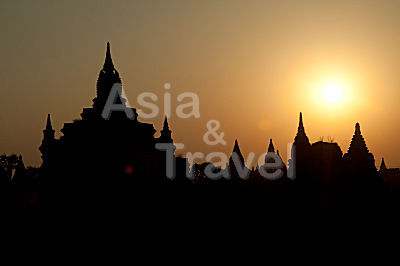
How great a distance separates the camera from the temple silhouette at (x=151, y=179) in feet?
148

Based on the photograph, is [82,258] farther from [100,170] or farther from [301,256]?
[100,170]

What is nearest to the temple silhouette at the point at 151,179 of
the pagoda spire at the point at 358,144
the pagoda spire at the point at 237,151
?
the pagoda spire at the point at 358,144

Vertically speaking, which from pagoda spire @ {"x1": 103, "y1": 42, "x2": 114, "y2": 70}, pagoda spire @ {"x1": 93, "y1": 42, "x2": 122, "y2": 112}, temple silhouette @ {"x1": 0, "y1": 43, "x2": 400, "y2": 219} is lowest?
temple silhouette @ {"x1": 0, "y1": 43, "x2": 400, "y2": 219}

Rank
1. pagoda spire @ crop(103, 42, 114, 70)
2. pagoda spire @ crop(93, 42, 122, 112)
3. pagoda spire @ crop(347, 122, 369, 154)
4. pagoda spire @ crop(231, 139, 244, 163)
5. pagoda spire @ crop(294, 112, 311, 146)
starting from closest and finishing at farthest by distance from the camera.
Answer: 1. pagoda spire @ crop(347, 122, 369, 154)
2. pagoda spire @ crop(294, 112, 311, 146)
3. pagoda spire @ crop(93, 42, 122, 112)
4. pagoda spire @ crop(103, 42, 114, 70)
5. pagoda spire @ crop(231, 139, 244, 163)

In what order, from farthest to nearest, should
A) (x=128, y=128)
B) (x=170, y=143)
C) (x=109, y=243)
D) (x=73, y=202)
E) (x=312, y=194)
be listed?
(x=170, y=143)
(x=128, y=128)
(x=73, y=202)
(x=312, y=194)
(x=109, y=243)

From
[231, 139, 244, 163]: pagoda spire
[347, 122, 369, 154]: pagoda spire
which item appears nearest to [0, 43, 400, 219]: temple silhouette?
[347, 122, 369, 154]: pagoda spire

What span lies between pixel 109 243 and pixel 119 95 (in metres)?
26.4

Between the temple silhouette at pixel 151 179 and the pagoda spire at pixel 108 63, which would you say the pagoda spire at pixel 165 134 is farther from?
the pagoda spire at pixel 108 63

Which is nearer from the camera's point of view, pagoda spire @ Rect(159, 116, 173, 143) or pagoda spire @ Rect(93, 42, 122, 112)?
pagoda spire @ Rect(93, 42, 122, 112)

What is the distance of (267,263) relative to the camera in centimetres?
3588

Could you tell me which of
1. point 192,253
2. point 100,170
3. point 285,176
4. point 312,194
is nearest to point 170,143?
point 100,170

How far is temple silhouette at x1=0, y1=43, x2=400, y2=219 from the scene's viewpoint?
45156mm

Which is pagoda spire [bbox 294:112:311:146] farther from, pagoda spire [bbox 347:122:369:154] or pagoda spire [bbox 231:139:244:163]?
pagoda spire [bbox 231:139:244:163]

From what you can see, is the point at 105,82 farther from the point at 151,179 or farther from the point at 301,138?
the point at 301,138
